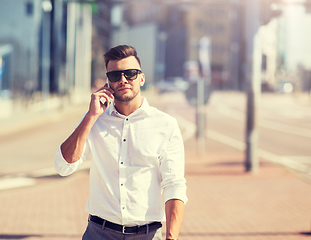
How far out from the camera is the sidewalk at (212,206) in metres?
5.55

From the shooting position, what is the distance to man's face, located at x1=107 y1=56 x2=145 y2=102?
8.07 ft

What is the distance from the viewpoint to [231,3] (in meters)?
10.7

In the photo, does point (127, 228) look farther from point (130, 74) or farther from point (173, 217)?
point (130, 74)

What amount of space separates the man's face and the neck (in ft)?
0.11

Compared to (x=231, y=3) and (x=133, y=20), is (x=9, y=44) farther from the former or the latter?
(x=133, y=20)

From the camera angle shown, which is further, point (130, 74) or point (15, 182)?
point (15, 182)

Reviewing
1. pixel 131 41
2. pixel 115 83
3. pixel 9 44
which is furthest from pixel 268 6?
pixel 131 41

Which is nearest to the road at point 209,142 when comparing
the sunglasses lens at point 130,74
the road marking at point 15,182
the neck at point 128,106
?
the road marking at point 15,182

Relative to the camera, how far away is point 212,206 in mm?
6930

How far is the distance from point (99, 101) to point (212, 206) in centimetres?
482

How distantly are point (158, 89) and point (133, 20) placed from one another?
158 ft

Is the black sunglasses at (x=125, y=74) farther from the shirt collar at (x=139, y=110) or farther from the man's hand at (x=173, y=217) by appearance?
the man's hand at (x=173, y=217)

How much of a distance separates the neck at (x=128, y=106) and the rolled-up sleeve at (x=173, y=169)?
22 centimetres

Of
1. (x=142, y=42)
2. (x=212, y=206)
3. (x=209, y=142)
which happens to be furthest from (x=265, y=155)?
(x=142, y=42)
